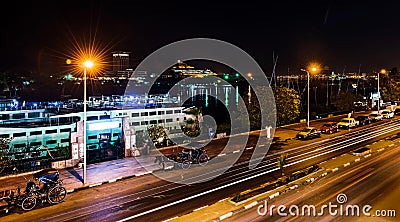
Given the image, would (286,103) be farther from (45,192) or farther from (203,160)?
(45,192)

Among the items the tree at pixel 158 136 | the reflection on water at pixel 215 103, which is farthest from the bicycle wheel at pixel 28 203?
the reflection on water at pixel 215 103

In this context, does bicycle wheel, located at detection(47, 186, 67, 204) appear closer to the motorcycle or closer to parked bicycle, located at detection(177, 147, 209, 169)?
the motorcycle

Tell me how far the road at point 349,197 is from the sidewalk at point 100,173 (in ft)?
27.5

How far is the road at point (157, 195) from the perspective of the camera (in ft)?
44.9

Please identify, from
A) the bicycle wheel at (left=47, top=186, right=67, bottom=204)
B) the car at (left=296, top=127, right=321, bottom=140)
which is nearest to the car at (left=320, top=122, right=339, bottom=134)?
the car at (left=296, top=127, right=321, bottom=140)

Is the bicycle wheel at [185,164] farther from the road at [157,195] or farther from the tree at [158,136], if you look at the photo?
the tree at [158,136]

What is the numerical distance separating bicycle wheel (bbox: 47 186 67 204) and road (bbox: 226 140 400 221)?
792 cm

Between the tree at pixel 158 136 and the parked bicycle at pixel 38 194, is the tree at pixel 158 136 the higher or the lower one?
the higher one

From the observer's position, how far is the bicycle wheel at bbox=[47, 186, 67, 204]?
49.4 feet

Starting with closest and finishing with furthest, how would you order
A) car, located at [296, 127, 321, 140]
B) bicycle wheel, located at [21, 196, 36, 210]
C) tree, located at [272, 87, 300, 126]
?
1. bicycle wheel, located at [21, 196, 36, 210]
2. car, located at [296, 127, 321, 140]
3. tree, located at [272, 87, 300, 126]

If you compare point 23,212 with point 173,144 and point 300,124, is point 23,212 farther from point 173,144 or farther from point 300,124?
point 300,124

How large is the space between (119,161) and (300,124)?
24582 millimetres

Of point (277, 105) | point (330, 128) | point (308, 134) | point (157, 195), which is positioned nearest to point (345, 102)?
point (330, 128)

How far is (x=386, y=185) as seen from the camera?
16.7m
